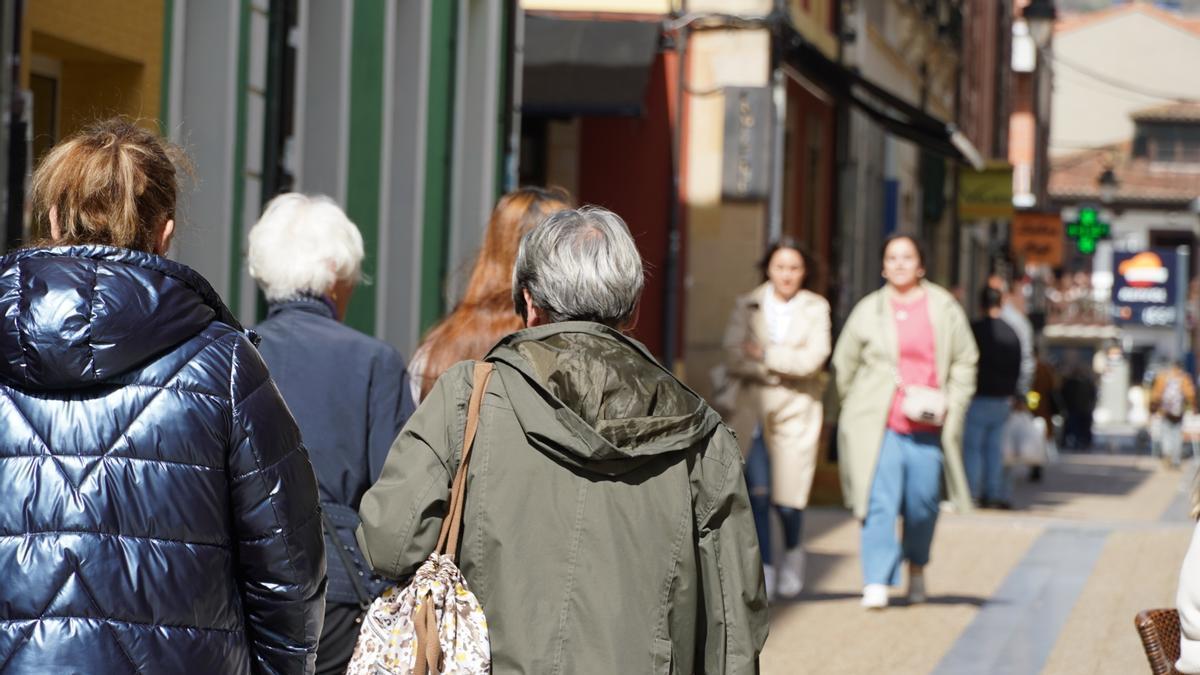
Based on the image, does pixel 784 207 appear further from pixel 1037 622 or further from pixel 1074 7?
pixel 1074 7

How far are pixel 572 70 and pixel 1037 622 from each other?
8.47m

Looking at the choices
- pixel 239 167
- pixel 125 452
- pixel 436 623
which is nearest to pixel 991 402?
pixel 239 167

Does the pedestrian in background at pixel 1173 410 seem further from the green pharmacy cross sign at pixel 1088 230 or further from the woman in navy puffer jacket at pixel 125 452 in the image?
the woman in navy puffer jacket at pixel 125 452

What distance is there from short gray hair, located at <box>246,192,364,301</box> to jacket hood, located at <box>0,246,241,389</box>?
197 centimetres

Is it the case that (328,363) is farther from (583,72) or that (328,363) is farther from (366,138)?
(583,72)

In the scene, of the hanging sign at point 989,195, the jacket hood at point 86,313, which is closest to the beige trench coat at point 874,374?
the jacket hood at point 86,313

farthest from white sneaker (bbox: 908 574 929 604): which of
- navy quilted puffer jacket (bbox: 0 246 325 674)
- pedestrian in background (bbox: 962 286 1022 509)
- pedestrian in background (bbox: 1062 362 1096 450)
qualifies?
pedestrian in background (bbox: 1062 362 1096 450)

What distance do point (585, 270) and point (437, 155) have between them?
28.9 feet

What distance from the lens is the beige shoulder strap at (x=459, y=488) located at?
379 cm

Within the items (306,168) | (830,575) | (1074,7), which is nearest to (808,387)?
(830,575)

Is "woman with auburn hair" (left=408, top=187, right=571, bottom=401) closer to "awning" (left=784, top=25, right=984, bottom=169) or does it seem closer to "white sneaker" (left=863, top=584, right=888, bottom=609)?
"white sneaker" (left=863, top=584, right=888, bottom=609)

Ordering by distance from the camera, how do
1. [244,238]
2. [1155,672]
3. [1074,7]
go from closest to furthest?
[1155,672] → [244,238] → [1074,7]

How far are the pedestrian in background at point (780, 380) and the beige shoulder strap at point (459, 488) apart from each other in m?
6.87

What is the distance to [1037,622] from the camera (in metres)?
10.0
